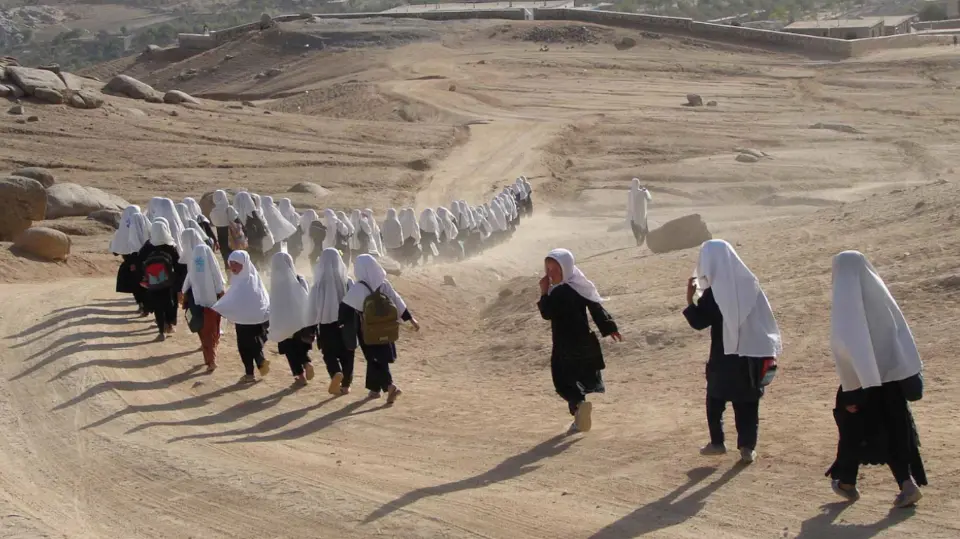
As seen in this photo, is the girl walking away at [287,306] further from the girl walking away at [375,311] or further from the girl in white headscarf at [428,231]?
the girl in white headscarf at [428,231]

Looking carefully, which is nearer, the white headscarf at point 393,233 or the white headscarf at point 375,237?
the white headscarf at point 375,237

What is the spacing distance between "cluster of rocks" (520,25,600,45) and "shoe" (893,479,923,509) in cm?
4526

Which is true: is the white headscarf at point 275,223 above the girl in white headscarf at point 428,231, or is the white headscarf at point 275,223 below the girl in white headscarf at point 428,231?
above

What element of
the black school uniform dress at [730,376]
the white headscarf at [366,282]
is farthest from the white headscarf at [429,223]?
the black school uniform dress at [730,376]

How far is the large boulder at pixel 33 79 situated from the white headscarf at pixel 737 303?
2942cm

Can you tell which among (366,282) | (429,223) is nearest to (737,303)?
(366,282)

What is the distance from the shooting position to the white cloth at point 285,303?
11758mm

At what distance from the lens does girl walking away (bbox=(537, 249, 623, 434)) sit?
29.8 feet

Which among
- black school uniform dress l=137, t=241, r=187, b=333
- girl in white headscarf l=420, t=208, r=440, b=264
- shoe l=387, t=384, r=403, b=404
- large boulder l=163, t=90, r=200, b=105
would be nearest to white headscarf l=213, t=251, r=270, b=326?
shoe l=387, t=384, r=403, b=404

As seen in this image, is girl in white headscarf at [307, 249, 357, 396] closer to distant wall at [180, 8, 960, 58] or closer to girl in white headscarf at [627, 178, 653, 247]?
girl in white headscarf at [627, 178, 653, 247]

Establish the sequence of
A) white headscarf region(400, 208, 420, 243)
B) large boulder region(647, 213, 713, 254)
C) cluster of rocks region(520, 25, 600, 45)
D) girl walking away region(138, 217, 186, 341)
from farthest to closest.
→ cluster of rocks region(520, 25, 600, 45), white headscarf region(400, 208, 420, 243), large boulder region(647, 213, 713, 254), girl walking away region(138, 217, 186, 341)

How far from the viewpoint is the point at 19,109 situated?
32312 millimetres

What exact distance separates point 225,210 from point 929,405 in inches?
439

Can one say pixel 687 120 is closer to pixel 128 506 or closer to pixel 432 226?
pixel 432 226
